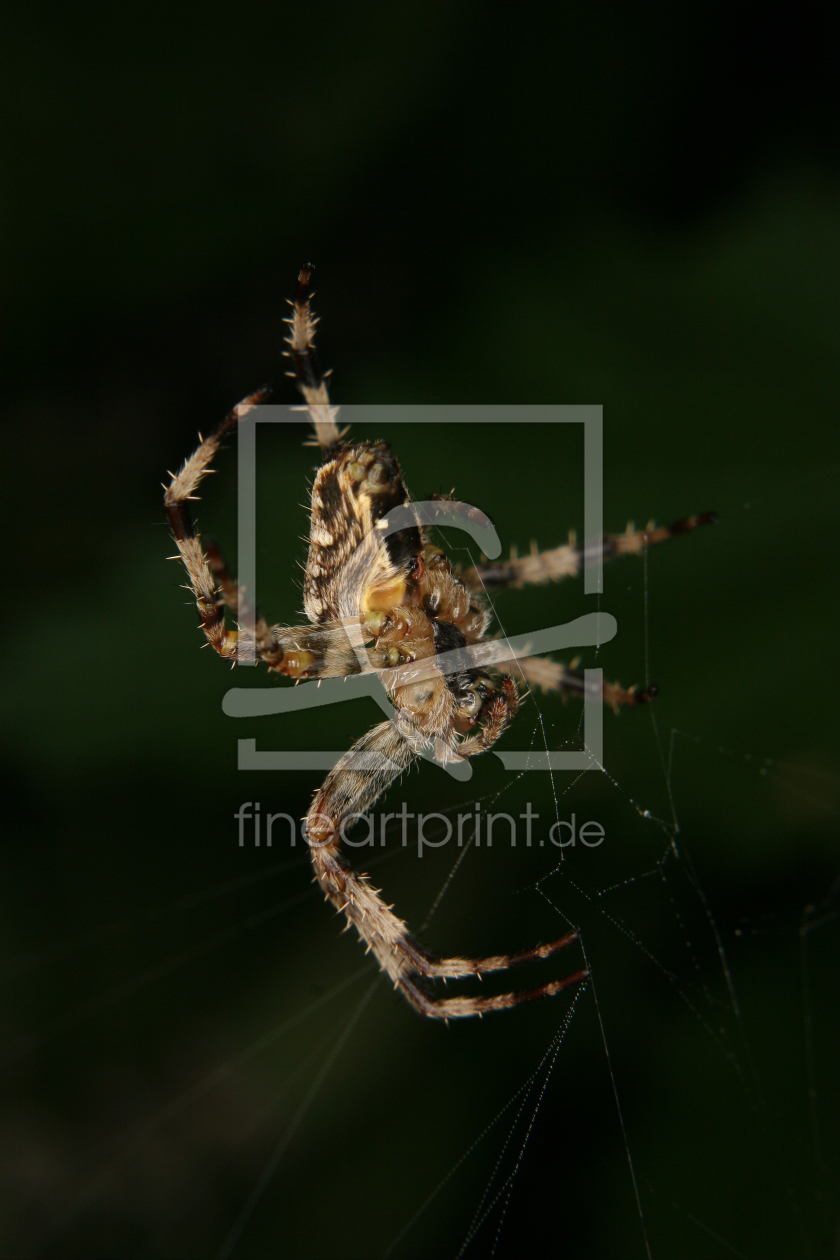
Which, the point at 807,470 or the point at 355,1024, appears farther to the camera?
the point at 355,1024

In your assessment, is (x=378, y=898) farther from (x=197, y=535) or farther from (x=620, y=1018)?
(x=197, y=535)

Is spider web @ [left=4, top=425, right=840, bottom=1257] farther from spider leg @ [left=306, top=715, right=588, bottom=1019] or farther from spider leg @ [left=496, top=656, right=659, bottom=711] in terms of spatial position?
spider leg @ [left=306, top=715, right=588, bottom=1019]

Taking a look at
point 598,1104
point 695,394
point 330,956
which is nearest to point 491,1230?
point 598,1104

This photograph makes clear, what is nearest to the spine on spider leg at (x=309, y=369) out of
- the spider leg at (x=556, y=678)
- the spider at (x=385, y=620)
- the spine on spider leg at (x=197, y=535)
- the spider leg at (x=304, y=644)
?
the spider at (x=385, y=620)

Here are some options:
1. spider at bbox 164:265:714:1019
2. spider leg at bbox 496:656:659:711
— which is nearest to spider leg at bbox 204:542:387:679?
spider at bbox 164:265:714:1019

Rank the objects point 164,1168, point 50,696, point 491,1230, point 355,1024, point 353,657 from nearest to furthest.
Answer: point 353,657
point 491,1230
point 50,696
point 355,1024
point 164,1168

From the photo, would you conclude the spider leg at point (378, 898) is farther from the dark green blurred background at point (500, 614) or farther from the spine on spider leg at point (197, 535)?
the spine on spider leg at point (197, 535)

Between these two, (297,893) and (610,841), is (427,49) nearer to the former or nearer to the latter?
(610,841)

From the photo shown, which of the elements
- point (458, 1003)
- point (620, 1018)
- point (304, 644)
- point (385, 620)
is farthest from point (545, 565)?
point (620, 1018)
